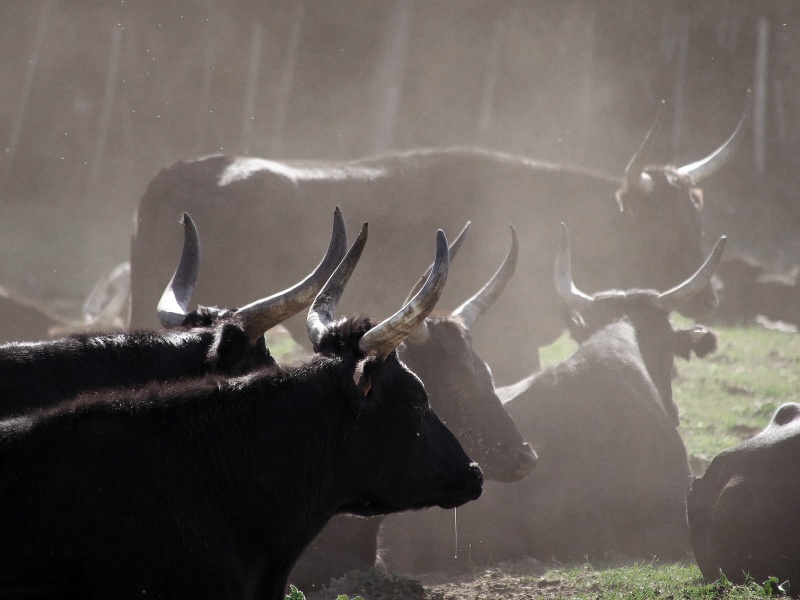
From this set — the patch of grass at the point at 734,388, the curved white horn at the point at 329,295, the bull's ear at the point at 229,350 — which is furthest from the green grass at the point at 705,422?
the curved white horn at the point at 329,295

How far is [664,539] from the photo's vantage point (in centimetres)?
637

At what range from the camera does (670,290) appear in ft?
27.2

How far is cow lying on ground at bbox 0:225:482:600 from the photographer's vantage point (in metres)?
3.11

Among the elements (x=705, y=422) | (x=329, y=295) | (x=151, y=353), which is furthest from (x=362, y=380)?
(x=705, y=422)

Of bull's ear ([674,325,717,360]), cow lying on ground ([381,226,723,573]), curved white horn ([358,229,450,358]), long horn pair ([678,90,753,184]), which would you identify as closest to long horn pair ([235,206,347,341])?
curved white horn ([358,229,450,358])

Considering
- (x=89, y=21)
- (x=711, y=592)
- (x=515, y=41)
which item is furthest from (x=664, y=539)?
(x=89, y=21)

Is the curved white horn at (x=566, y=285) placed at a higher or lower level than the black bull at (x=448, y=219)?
lower

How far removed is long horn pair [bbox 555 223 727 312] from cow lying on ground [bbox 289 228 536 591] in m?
2.44

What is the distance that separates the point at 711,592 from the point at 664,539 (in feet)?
5.22

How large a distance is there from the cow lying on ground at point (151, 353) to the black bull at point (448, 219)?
373cm

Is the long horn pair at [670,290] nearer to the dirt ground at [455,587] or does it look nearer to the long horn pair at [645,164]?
the long horn pair at [645,164]

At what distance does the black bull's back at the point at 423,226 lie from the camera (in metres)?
8.37

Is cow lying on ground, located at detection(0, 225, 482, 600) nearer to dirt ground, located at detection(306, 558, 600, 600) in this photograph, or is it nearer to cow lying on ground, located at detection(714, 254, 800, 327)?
dirt ground, located at detection(306, 558, 600, 600)

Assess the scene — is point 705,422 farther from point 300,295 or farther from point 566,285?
point 300,295
